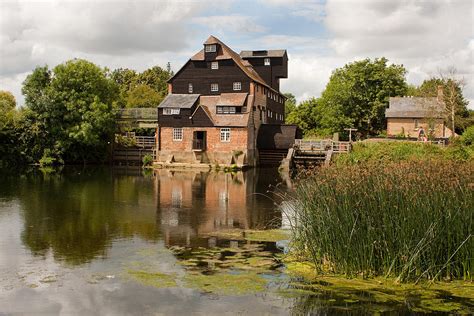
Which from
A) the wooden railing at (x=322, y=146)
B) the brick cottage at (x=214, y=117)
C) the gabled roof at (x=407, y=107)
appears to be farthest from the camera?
the gabled roof at (x=407, y=107)

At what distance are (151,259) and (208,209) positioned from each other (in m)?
9.58

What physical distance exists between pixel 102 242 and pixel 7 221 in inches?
231

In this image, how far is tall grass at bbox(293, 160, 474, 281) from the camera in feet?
38.1

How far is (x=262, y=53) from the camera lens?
213 ft

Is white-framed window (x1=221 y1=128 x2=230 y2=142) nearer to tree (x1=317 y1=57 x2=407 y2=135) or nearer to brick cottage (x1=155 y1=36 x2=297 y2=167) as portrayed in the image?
brick cottage (x1=155 y1=36 x2=297 y2=167)

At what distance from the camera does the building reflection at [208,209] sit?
61.0 feet

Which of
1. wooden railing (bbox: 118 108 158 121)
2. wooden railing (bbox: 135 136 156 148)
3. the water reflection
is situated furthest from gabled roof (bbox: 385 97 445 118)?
the water reflection

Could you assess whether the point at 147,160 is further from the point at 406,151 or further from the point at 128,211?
the point at 128,211

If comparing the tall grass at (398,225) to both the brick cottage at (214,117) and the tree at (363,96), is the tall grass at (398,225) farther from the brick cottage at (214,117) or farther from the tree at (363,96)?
the tree at (363,96)

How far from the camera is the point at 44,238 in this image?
57.4ft

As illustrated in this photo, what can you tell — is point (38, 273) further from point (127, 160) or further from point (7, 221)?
point (127, 160)

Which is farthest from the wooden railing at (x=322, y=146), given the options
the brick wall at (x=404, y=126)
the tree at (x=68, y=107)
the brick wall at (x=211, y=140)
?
the tree at (x=68, y=107)

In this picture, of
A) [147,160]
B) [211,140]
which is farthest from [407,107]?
[147,160]

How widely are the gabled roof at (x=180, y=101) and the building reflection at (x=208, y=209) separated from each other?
16.3 meters
